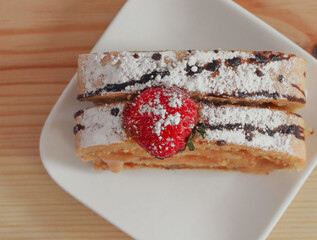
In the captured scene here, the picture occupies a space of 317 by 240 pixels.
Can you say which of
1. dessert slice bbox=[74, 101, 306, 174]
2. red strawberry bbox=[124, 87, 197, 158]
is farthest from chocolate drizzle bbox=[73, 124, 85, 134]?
red strawberry bbox=[124, 87, 197, 158]

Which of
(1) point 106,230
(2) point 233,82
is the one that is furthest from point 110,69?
(1) point 106,230

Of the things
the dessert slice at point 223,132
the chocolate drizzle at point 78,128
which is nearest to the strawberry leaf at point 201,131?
the dessert slice at point 223,132

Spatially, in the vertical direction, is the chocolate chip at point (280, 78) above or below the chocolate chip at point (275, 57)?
below

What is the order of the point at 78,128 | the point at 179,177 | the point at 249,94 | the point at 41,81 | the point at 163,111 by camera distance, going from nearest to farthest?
1. the point at 163,111
2. the point at 249,94
3. the point at 78,128
4. the point at 179,177
5. the point at 41,81

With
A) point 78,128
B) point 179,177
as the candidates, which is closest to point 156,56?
point 78,128

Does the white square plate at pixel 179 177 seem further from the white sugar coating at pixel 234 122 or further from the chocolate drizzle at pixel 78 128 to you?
the white sugar coating at pixel 234 122

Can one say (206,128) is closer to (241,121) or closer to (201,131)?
(201,131)
